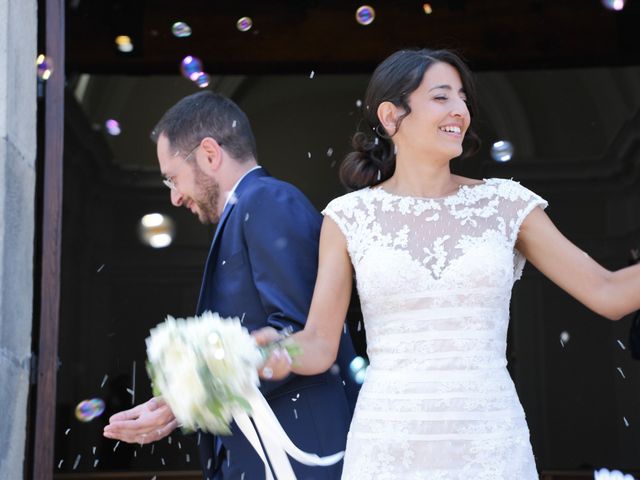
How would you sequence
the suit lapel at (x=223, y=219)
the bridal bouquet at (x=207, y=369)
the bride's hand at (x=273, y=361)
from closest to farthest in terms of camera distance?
the bridal bouquet at (x=207, y=369) → the bride's hand at (x=273, y=361) → the suit lapel at (x=223, y=219)

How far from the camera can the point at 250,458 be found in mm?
3047

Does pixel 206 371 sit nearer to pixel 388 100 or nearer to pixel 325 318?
pixel 325 318

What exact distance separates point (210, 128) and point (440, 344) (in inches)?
44.5

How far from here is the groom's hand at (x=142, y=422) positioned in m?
2.89

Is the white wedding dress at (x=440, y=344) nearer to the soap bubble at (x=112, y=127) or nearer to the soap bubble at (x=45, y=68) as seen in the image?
the soap bubble at (x=45, y=68)

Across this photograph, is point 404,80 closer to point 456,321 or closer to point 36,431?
point 456,321

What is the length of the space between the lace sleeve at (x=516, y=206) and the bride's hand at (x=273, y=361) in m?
0.57

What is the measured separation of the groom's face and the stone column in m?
0.63

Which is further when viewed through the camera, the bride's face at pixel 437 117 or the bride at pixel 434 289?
the bride's face at pixel 437 117

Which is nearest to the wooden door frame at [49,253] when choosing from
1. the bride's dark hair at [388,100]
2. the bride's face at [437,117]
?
the bride's dark hair at [388,100]

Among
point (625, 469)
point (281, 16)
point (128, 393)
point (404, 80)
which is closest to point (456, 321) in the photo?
point (404, 80)

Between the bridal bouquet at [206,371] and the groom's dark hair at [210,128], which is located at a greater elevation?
the groom's dark hair at [210,128]

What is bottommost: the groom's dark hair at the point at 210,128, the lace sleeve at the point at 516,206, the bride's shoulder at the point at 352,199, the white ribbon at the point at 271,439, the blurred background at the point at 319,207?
the white ribbon at the point at 271,439

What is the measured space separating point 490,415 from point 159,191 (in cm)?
790
